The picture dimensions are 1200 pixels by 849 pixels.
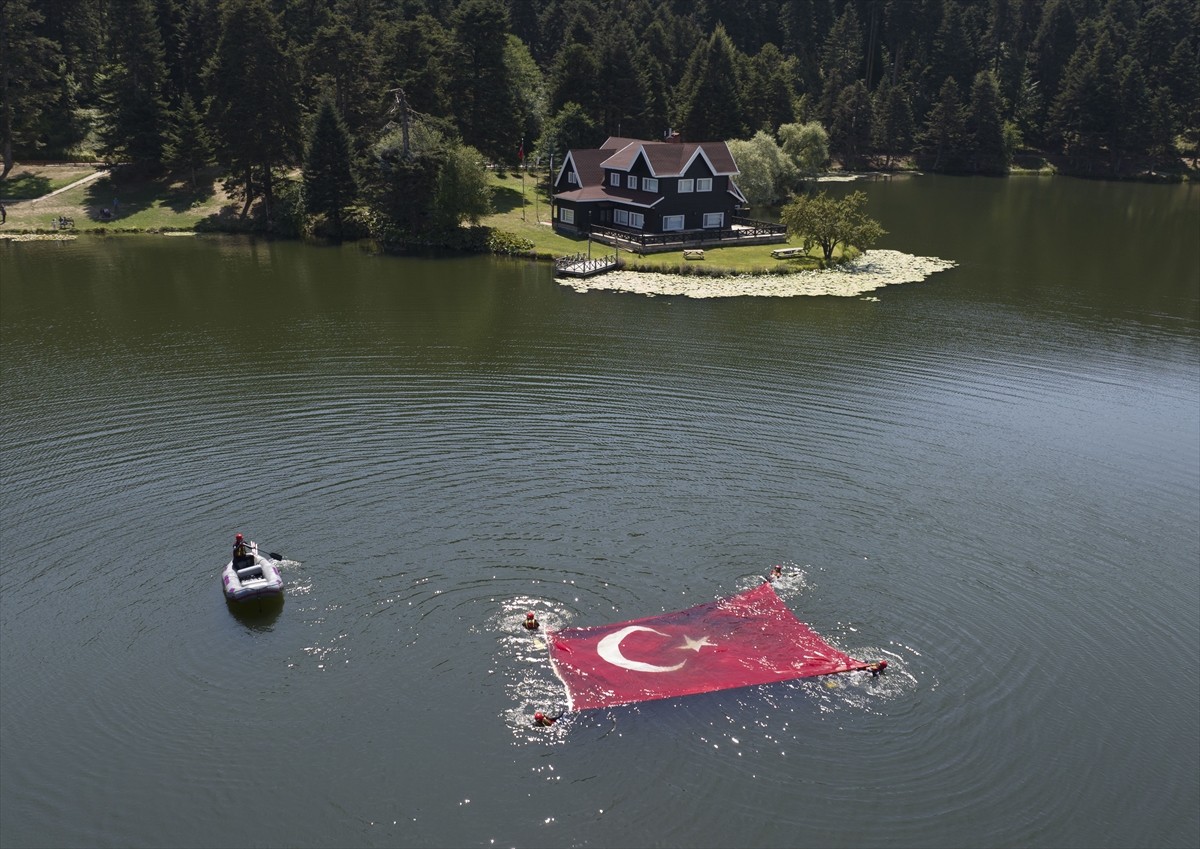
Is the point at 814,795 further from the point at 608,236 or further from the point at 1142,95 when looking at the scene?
the point at 1142,95

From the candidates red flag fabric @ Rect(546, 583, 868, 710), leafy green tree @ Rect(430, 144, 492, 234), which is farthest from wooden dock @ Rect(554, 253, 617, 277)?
red flag fabric @ Rect(546, 583, 868, 710)

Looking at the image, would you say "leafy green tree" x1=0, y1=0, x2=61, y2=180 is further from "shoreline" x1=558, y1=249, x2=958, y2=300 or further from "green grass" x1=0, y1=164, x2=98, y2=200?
"shoreline" x1=558, y1=249, x2=958, y2=300

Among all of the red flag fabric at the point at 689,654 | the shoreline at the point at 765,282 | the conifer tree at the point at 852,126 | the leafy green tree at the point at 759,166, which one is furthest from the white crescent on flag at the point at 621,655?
the conifer tree at the point at 852,126

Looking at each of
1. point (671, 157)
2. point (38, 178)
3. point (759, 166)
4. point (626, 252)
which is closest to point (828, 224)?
point (626, 252)

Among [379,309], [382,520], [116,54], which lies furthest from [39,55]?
[382,520]

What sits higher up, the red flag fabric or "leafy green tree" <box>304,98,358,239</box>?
"leafy green tree" <box>304,98,358,239</box>

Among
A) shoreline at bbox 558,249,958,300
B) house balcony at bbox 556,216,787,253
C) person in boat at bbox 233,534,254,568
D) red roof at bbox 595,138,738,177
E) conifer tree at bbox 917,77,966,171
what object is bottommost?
person in boat at bbox 233,534,254,568
